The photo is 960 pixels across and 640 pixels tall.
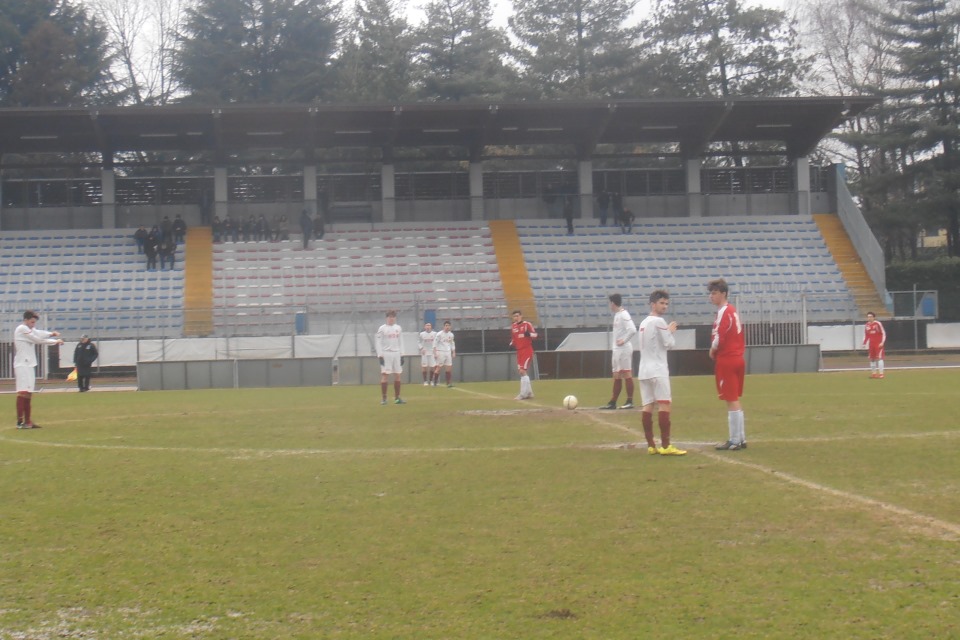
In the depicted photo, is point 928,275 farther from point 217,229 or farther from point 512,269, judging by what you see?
point 217,229

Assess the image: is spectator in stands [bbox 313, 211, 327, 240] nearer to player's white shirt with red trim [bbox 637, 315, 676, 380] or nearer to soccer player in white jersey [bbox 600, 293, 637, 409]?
soccer player in white jersey [bbox 600, 293, 637, 409]

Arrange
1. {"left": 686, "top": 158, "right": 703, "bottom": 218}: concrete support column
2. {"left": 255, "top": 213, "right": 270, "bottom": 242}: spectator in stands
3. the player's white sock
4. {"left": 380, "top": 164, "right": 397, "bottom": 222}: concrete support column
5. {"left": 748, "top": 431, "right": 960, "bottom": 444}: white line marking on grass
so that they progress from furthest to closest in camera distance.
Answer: {"left": 686, "top": 158, "right": 703, "bottom": 218}: concrete support column → {"left": 380, "top": 164, "right": 397, "bottom": 222}: concrete support column → {"left": 255, "top": 213, "right": 270, "bottom": 242}: spectator in stands → the player's white sock → {"left": 748, "top": 431, "right": 960, "bottom": 444}: white line marking on grass

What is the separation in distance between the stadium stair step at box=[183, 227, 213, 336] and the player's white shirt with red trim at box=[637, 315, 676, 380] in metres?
31.2

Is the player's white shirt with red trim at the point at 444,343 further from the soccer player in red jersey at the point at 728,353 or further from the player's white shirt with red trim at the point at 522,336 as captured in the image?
the soccer player in red jersey at the point at 728,353

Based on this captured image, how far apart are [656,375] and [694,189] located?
42.2 metres

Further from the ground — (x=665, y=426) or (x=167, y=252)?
(x=167, y=252)

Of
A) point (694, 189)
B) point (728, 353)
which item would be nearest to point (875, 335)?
point (728, 353)

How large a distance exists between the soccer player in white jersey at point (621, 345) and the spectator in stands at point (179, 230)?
3396cm

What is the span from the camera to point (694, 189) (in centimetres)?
5359

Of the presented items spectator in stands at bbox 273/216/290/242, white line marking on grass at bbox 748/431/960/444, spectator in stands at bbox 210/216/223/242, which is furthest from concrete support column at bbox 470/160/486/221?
white line marking on grass at bbox 748/431/960/444

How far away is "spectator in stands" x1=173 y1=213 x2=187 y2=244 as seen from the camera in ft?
163

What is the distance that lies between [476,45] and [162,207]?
93.5 feet

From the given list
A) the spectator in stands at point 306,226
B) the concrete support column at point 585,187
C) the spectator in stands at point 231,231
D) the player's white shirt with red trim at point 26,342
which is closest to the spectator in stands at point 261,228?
the spectator in stands at point 231,231

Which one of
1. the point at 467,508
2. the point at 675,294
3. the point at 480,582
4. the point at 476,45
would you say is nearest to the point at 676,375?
the point at 675,294
